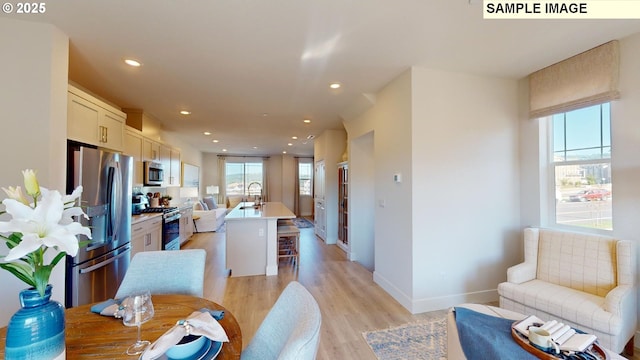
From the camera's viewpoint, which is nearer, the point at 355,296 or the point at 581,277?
the point at 581,277

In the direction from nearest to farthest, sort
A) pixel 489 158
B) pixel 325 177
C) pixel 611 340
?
pixel 611 340 → pixel 489 158 → pixel 325 177

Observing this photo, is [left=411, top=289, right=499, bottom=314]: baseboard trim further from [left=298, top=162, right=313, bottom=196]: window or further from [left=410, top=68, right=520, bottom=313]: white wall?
[left=298, top=162, right=313, bottom=196]: window

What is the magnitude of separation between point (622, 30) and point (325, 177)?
15.5 ft

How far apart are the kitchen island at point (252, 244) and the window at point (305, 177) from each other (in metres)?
6.93

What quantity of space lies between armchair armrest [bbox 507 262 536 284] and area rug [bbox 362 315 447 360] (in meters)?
0.79

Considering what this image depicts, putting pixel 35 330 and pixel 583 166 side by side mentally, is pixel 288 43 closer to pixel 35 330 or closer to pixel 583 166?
pixel 35 330

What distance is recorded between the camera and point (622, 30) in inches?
87.7

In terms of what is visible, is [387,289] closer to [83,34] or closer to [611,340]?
[611,340]

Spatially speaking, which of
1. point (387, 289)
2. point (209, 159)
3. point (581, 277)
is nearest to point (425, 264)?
point (387, 289)

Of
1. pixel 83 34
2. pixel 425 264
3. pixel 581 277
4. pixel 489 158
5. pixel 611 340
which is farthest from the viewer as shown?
pixel 489 158

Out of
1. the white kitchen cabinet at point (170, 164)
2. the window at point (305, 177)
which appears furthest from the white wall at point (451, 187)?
the window at point (305, 177)

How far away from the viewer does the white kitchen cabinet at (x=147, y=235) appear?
351 cm

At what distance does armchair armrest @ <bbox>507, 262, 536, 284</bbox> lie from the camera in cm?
253

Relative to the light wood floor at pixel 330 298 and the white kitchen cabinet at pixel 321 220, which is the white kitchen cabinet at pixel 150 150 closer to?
the light wood floor at pixel 330 298
